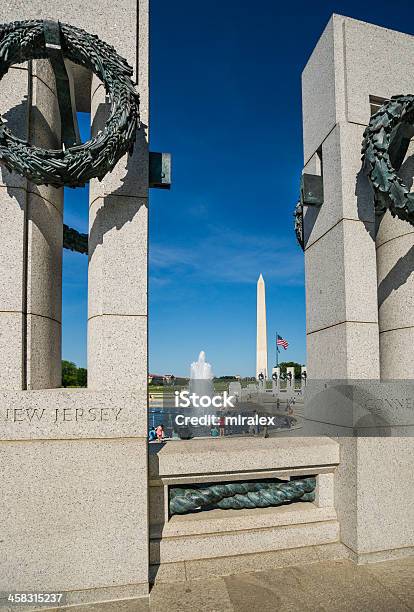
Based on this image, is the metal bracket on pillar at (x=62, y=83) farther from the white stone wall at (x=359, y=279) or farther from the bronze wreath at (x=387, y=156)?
the bronze wreath at (x=387, y=156)

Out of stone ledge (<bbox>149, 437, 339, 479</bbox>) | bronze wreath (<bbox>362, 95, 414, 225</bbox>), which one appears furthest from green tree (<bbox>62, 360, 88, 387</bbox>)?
bronze wreath (<bbox>362, 95, 414, 225</bbox>)

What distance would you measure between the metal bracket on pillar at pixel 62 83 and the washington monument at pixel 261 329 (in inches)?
2094

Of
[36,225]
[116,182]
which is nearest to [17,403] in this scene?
[36,225]

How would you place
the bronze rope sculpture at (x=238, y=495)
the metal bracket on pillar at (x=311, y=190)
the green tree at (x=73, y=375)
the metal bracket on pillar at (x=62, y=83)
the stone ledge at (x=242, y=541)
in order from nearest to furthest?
the metal bracket on pillar at (x=62, y=83) < the stone ledge at (x=242, y=541) < the bronze rope sculpture at (x=238, y=495) < the metal bracket on pillar at (x=311, y=190) < the green tree at (x=73, y=375)

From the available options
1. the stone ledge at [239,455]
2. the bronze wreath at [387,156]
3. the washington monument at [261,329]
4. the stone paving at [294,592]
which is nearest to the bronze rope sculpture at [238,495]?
the stone ledge at [239,455]

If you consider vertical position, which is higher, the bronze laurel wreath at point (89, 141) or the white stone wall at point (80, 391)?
the bronze laurel wreath at point (89, 141)

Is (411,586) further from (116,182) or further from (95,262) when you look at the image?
(116,182)

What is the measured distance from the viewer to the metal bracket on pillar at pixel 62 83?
4.20 meters

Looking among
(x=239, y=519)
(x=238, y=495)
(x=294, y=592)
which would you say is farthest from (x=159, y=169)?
(x=294, y=592)

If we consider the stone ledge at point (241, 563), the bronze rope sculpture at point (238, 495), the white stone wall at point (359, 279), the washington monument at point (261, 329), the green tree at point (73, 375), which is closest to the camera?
the stone ledge at point (241, 563)

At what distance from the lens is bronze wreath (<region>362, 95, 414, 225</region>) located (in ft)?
16.3

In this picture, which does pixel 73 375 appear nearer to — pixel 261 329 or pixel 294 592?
pixel 261 329

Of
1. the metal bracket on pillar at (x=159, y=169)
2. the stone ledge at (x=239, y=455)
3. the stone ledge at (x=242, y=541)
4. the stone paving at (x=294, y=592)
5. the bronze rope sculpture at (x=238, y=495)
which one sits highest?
the metal bracket on pillar at (x=159, y=169)

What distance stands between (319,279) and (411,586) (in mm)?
3987
